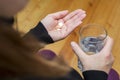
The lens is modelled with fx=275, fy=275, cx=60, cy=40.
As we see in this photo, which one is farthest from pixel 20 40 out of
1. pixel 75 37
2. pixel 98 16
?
pixel 98 16

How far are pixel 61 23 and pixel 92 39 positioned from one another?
205 mm

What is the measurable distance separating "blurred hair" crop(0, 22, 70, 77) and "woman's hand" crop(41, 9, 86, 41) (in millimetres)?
603

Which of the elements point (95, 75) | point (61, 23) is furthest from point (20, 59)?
point (61, 23)

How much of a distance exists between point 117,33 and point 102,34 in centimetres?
76

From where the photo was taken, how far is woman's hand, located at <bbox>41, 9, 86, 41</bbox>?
4.06 ft

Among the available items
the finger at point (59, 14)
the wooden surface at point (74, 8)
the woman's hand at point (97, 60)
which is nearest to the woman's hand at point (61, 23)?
the finger at point (59, 14)

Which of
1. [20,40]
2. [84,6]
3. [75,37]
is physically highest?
[20,40]

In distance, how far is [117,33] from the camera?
189 cm

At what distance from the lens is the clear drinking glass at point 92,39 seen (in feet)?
3.63

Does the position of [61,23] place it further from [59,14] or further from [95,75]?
[95,75]

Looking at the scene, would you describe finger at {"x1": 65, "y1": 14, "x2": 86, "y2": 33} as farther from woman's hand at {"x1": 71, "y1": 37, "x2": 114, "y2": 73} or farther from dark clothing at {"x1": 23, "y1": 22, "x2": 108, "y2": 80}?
woman's hand at {"x1": 71, "y1": 37, "x2": 114, "y2": 73}

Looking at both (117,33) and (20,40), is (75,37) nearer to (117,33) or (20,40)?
(117,33)

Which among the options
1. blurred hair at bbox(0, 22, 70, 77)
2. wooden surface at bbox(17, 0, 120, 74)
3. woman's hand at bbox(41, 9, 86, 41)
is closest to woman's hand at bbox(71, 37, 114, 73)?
woman's hand at bbox(41, 9, 86, 41)

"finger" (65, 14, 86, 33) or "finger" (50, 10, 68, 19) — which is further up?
"finger" (50, 10, 68, 19)
